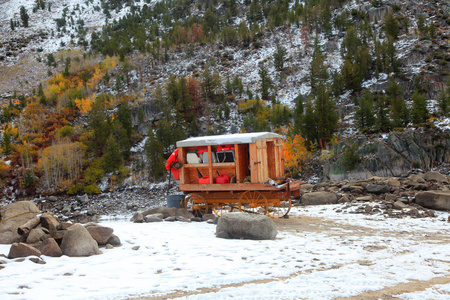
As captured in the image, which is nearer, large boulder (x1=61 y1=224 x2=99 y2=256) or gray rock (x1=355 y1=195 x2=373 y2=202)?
large boulder (x1=61 y1=224 x2=99 y2=256)

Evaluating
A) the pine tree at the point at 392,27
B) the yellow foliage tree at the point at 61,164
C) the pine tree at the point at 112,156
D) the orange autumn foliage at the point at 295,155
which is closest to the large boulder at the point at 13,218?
the orange autumn foliage at the point at 295,155

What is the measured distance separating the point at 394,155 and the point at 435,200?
59.7 feet

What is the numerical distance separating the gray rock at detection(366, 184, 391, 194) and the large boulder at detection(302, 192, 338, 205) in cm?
174

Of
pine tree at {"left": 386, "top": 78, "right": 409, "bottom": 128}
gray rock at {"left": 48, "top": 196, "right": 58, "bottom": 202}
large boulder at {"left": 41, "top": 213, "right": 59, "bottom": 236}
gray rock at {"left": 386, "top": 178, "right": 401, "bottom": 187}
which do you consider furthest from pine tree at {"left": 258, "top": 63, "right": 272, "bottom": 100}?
large boulder at {"left": 41, "top": 213, "right": 59, "bottom": 236}

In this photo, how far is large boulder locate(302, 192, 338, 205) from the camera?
15.7 metres

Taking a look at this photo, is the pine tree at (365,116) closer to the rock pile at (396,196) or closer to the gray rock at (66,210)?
the rock pile at (396,196)

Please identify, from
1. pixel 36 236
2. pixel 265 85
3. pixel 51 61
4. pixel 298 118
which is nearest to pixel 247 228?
pixel 36 236

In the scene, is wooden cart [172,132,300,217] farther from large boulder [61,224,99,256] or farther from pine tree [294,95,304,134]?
pine tree [294,95,304,134]

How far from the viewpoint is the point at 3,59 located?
86.1 m

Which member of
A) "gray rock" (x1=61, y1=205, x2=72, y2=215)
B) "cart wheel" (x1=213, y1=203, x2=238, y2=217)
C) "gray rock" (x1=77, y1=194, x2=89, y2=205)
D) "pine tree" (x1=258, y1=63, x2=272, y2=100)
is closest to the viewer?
"cart wheel" (x1=213, y1=203, x2=238, y2=217)

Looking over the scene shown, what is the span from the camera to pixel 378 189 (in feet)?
50.4

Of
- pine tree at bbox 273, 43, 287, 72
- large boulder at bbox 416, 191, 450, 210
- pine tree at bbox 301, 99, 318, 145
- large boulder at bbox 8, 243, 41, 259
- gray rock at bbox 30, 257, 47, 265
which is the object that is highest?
pine tree at bbox 273, 43, 287, 72

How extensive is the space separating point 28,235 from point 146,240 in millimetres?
2617

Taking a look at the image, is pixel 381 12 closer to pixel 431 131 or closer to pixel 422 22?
pixel 422 22
